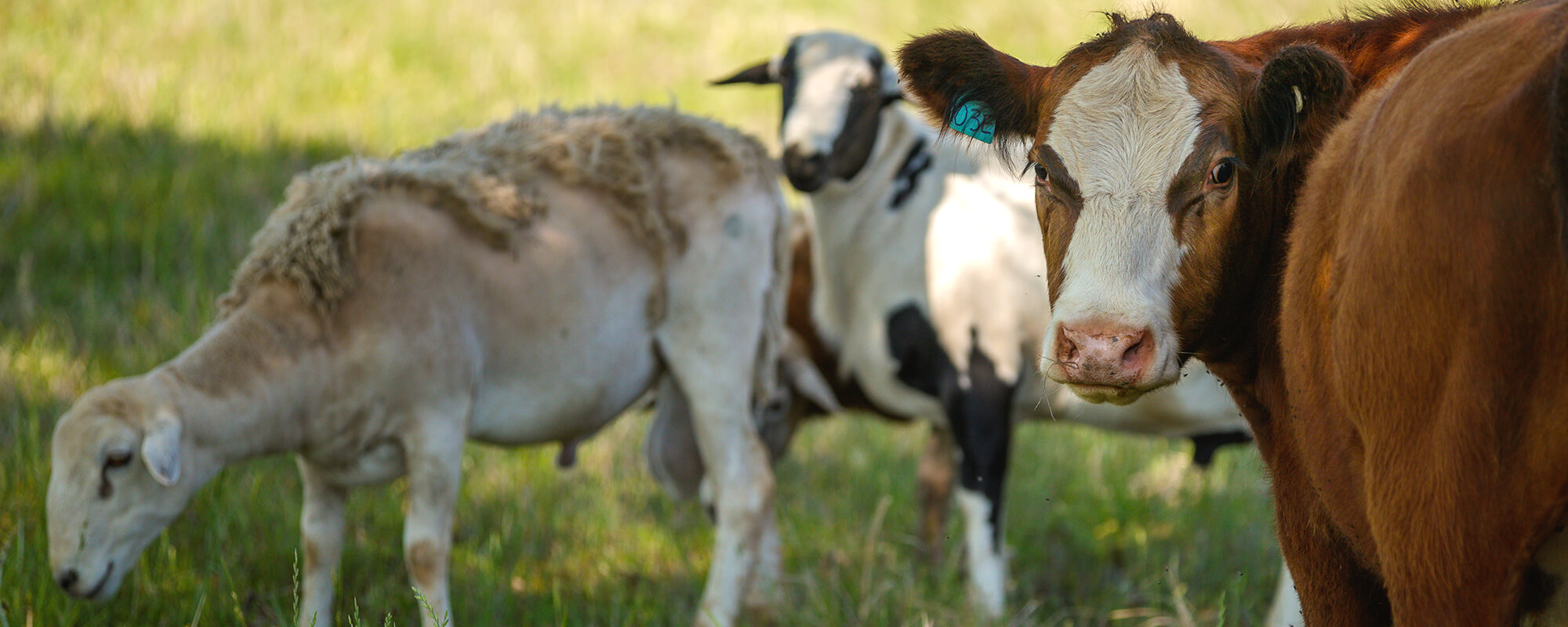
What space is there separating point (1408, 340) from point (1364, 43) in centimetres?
144

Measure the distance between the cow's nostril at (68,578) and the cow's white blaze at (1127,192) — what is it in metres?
2.92

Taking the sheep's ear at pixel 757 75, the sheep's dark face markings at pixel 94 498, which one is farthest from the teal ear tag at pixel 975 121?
the sheep's ear at pixel 757 75

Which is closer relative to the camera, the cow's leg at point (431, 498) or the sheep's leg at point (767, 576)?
the cow's leg at point (431, 498)

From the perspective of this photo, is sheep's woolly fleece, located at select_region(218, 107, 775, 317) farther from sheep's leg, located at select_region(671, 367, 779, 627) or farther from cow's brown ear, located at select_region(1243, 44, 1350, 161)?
cow's brown ear, located at select_region(1243, 44, 1350, 161)

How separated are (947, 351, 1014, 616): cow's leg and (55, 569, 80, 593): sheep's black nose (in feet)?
10.8

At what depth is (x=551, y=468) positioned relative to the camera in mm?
A: 6059

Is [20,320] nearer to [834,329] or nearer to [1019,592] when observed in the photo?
[834,329]

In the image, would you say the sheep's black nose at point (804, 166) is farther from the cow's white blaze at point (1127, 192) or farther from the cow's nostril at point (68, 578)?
the cow's nostril at point (68, 578)

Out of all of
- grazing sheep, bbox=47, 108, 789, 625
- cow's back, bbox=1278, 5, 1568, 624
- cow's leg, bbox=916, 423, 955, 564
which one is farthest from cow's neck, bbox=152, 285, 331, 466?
cow's leg, bbox=916, 423, 955, 564

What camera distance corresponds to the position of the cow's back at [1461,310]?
159cm

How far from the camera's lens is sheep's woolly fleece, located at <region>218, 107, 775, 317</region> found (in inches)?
155

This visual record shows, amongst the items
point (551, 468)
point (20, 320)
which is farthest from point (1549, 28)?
point (20, 320)

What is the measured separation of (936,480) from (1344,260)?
438 cm

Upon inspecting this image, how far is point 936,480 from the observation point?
620cm
